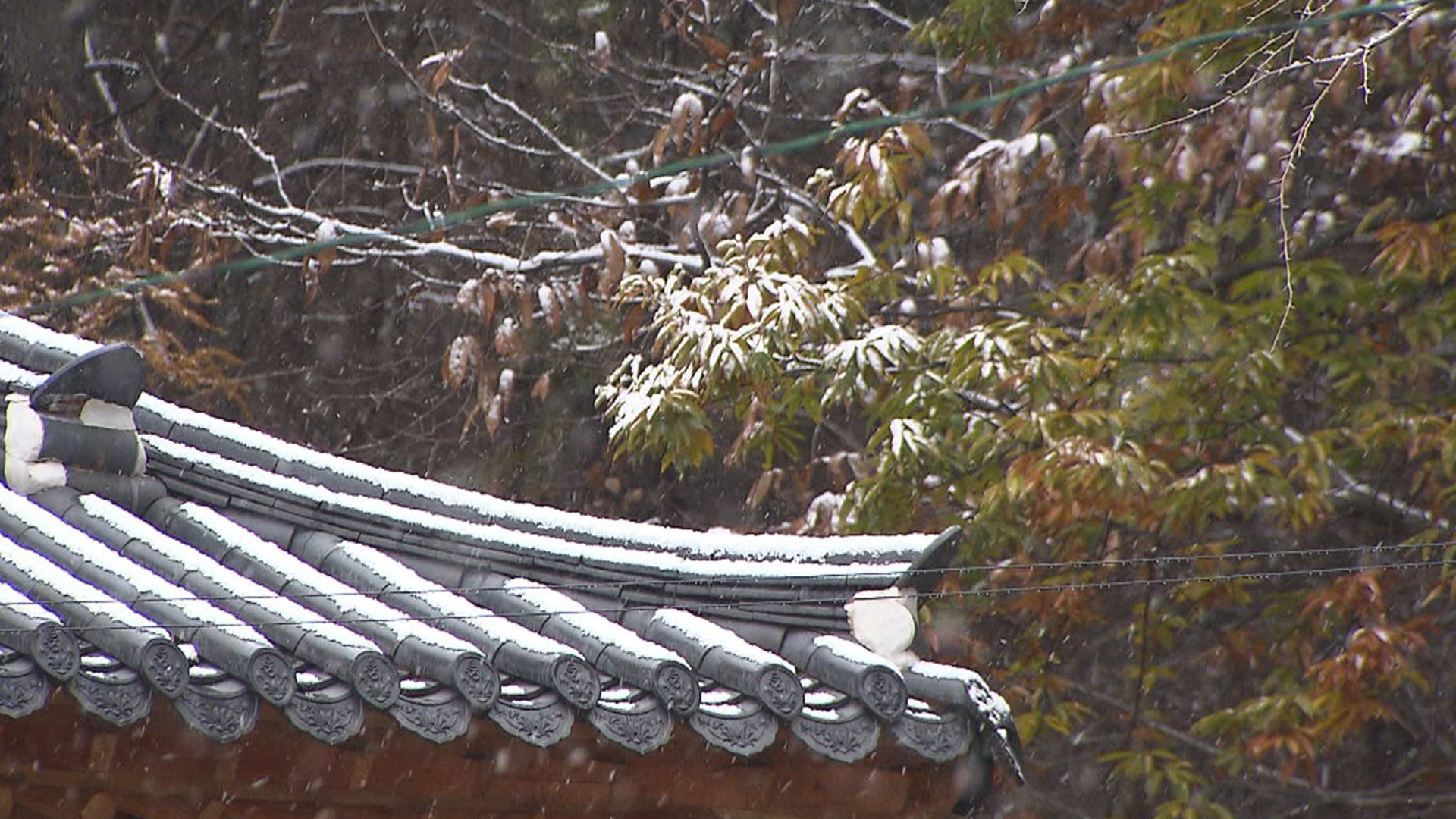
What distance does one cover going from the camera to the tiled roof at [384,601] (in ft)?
8.00

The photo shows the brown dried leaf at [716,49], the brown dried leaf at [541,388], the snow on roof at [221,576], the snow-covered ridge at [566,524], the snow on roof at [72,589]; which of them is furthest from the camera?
the brown dried leaf at [541,388]

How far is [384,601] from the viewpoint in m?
2.93

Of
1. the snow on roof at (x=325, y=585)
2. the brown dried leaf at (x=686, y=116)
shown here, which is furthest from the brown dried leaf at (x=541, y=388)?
the snow on roof at (x=325, y=585)

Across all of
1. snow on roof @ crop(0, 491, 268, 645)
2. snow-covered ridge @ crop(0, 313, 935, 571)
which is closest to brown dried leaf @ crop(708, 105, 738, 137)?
snow-covered ridge @ crop(0, 313, 935, 571)

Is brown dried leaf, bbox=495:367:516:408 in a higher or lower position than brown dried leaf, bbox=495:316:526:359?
lower

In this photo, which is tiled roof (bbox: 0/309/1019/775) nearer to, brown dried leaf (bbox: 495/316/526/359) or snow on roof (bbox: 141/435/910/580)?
snow on roof (bbox: 141/435/910/580)

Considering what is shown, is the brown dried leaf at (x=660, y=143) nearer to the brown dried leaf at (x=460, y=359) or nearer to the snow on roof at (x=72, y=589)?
the brown dried leaf at (x=460, y=359)

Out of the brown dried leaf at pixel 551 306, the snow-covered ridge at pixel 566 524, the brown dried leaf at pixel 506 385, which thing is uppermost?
the snow-covered ridge at pixel 566 524

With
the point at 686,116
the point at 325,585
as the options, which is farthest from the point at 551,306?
the point at 325,585

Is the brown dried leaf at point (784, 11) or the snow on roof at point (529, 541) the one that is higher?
the snow on roof at point (529, 541)

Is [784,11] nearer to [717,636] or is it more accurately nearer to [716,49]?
[716,49]

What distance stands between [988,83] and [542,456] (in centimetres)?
375

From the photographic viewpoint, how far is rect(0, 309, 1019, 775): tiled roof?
2.44 meters

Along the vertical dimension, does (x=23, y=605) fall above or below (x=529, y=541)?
above
